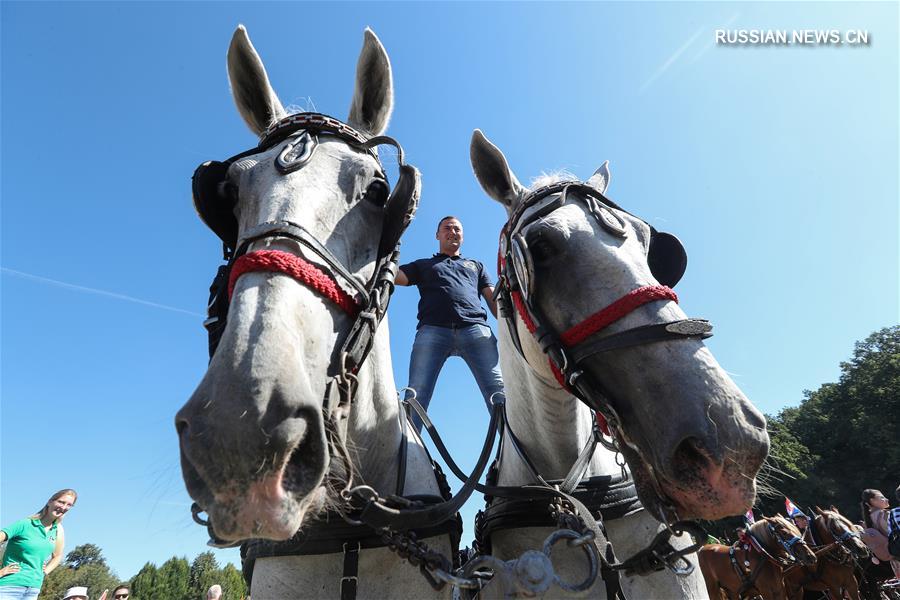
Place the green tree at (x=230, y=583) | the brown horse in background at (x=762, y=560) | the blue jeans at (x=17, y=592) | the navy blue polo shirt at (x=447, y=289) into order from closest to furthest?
the navy blue polo shirt at (x=447, y=289) < the blue jeans at (x=17, y=592) < the brown horse in background at (x=762, y=560) < the green tree at (x=230, y=583)

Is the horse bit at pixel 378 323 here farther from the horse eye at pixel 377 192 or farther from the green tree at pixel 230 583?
the green tree at pixel 230 583

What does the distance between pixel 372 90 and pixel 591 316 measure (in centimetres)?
192

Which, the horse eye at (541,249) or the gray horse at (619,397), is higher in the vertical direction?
the horse eye at (541,249)

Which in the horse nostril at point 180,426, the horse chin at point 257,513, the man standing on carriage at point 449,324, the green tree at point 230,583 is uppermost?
the man standing on carriage at point 449,324

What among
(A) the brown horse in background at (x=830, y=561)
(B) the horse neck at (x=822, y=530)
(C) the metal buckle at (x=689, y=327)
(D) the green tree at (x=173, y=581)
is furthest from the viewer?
(D) the green tree at (x=173, y=581)

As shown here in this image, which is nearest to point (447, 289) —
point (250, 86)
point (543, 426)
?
point (543, 426)

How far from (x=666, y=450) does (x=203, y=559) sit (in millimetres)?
102554

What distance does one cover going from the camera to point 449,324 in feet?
15.7

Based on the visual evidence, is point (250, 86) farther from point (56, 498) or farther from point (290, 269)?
point (56, 498)

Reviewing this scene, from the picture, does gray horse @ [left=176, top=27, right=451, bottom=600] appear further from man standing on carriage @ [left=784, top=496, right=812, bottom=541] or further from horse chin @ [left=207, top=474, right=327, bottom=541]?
man standing on carriage @ [left=784, top=496, right=812, bottom=541]

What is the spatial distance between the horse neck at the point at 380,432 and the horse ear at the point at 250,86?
151 centimetres

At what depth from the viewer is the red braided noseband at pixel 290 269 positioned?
5.66 feet

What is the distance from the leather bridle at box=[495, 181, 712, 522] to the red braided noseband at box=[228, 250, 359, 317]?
1.07m

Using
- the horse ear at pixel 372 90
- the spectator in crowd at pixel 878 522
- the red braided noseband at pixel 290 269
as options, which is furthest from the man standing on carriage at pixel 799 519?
the red braided noseband at pixel 290 269
